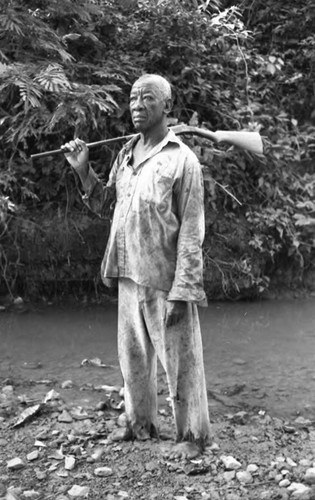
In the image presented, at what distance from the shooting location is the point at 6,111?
778cm

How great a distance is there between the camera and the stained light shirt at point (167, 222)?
132 inches

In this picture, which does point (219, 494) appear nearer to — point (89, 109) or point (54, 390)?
point (54, 390)

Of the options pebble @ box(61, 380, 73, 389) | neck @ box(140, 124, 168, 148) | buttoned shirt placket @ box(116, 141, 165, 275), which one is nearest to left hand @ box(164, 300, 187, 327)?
buttoned shirt placket @ box(116, 141, 165, 275)

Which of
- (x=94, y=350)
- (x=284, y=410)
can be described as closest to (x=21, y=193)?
(x=94, y=350)

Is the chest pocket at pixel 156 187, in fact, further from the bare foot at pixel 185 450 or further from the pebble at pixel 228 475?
the pebble at pixel 228 475

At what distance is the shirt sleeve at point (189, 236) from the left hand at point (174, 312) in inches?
2.3

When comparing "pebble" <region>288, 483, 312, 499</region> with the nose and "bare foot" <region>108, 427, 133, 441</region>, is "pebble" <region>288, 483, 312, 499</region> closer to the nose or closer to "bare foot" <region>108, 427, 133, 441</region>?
"bare foot" <region>108, 427, 133, 441</region>

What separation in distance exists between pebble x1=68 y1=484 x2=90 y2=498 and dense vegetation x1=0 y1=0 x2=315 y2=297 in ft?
13.9

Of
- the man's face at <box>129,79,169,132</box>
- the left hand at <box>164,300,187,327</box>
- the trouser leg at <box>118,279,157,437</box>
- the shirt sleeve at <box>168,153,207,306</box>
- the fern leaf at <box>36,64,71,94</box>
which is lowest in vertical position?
the trouser leg at <box>118,279,157,437</box>

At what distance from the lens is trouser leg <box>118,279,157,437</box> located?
12.0ft

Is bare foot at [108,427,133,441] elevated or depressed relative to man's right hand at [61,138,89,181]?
depressed

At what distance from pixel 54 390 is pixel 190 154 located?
9.13ft

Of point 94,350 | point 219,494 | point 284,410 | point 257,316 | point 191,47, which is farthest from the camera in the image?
point 191,47

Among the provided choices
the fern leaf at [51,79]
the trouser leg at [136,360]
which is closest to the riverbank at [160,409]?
the trouser leg at [136,360]
